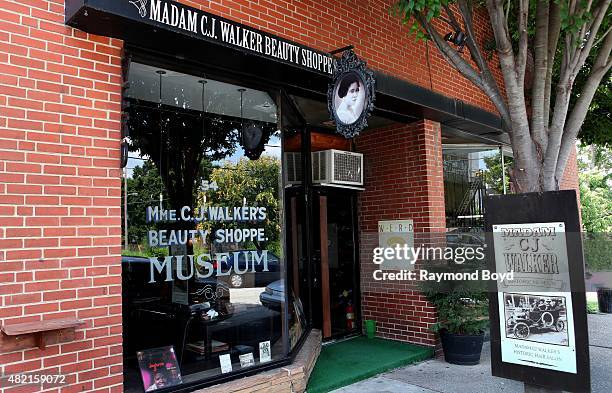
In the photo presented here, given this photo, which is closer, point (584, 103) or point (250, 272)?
point (584, 103)

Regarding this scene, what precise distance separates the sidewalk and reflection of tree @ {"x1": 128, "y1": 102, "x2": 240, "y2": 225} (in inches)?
109

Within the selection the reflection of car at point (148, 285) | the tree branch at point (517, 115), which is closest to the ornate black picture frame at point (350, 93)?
the tree branch at point (517, 115)

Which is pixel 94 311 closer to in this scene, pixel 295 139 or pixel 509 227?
pixel 509 227

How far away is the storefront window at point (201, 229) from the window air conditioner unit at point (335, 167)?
5.14 ft

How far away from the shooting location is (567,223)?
366 cm

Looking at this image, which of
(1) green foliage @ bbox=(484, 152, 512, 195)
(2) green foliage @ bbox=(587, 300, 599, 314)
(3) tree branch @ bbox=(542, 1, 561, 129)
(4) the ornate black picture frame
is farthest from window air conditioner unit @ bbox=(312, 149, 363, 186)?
(2) green foliage @ bbox=(587, 300, 599, 314)

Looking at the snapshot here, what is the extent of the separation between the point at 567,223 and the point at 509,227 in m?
0.44

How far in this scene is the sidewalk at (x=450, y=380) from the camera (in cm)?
517

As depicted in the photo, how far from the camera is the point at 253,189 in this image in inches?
207

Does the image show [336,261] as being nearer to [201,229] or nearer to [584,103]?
[201,229]

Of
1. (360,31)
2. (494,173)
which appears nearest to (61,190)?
(360,31)

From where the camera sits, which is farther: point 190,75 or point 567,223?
point 190,75

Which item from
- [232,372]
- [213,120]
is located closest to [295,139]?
[213,120]

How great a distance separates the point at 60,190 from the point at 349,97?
2.50 m
